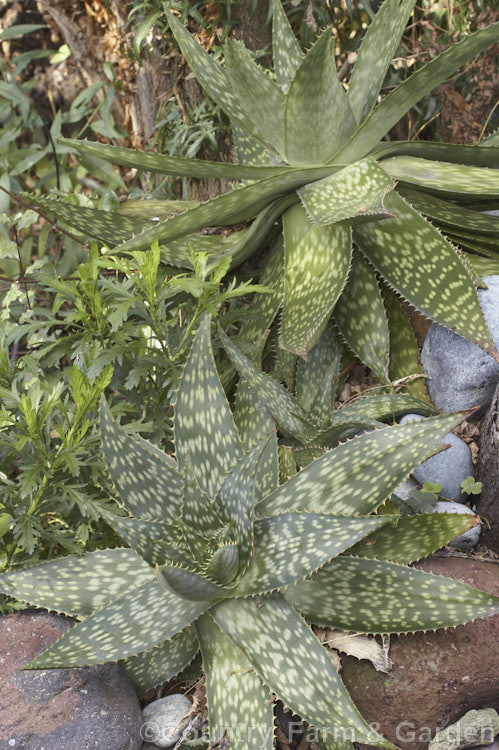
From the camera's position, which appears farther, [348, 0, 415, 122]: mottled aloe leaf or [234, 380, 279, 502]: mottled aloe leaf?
[348, 0, 415, 122]: mottled aloe leaf

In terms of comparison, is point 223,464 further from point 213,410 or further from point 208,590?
point 208,590

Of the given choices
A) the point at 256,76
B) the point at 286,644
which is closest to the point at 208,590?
the point at 286,644

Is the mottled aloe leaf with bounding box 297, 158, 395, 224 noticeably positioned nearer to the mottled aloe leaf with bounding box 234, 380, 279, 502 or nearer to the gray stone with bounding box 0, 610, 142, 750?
the mottled aloe leaf with bounding box 234, 380, 279, 502

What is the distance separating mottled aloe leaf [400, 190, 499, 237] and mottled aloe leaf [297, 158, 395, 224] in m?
0.23

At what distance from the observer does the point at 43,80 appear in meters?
3.08

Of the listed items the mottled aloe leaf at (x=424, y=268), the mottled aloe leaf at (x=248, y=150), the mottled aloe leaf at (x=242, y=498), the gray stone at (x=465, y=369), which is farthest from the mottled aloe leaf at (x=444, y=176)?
the mottled aloe leaf at (x=242, y=498)

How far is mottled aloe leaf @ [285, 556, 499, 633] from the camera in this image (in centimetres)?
125

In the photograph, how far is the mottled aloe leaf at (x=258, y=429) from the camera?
141 cm

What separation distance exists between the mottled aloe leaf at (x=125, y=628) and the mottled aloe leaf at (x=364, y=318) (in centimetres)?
78

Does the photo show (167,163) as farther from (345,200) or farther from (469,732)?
(469,732)

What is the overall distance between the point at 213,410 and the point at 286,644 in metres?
0.45

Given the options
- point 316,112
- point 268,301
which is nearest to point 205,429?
point 268,301

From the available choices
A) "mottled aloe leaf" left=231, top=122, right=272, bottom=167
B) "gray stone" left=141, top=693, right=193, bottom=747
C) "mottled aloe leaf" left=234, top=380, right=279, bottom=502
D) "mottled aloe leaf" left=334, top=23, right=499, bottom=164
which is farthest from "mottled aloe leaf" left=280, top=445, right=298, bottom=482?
"mottled aloe leaf" left=231, top=122, right=272, bottom=167

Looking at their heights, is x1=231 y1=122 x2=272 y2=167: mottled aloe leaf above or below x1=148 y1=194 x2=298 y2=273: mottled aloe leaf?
above
